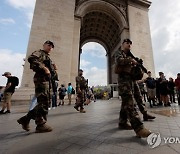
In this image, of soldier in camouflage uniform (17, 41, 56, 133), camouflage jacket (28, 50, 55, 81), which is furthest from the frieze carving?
soldier in camouflage uniform (17, 41, 56, 133)

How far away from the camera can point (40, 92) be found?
2602 mm

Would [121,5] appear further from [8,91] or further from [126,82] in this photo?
[126,82]

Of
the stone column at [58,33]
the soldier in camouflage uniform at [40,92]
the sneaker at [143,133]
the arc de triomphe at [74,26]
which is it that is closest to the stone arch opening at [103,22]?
the arc de triomphe at [74,26]

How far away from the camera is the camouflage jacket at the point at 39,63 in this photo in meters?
2.53

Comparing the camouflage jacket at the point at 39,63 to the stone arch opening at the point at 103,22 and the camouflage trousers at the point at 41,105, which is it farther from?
the stone arch opening at the point at 103,22

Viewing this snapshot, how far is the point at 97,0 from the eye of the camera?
54.9ft

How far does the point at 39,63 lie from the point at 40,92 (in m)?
0.56

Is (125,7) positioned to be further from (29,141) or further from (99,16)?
(29,141)

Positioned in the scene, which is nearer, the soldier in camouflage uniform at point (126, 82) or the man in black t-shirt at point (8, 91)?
the soldier in camouflage uniform at point (126, 82)

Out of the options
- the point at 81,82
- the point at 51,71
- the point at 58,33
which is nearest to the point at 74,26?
the point at 58,33

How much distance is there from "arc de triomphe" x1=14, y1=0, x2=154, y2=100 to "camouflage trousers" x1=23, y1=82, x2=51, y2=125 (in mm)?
8754

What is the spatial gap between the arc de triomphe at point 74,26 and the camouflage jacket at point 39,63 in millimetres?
8796

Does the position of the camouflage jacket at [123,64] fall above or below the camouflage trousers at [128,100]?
above

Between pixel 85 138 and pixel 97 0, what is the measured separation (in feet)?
59.0
